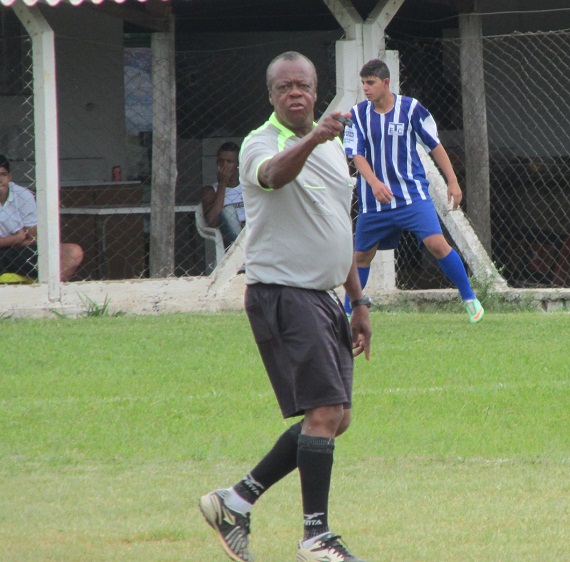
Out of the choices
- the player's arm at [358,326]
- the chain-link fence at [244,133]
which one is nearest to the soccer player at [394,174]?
the chain-link fence at [244,133]

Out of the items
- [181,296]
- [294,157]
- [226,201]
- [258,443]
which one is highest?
[226,201]

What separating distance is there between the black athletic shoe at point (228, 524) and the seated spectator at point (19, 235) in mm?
6911

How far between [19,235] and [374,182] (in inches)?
141

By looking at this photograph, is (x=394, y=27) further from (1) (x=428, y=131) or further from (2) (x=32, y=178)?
(1) (x=428, y=131)

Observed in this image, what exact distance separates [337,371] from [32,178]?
951 centimetres

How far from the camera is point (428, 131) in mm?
9633

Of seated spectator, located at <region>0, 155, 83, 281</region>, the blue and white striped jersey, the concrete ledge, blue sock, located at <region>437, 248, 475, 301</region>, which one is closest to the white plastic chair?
the concrete ledge

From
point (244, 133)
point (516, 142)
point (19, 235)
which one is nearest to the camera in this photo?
A: point (19, 235)

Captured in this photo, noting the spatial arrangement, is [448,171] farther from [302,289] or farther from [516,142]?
[516,142]

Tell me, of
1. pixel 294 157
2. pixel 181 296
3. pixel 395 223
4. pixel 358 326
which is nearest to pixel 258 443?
pixel 358 326

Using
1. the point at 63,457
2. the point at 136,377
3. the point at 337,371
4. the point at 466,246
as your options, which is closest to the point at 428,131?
the point at 466,246

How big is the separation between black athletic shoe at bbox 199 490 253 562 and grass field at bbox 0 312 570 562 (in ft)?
0.30

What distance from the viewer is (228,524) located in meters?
4.43

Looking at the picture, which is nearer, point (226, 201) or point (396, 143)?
point (396, 143)
